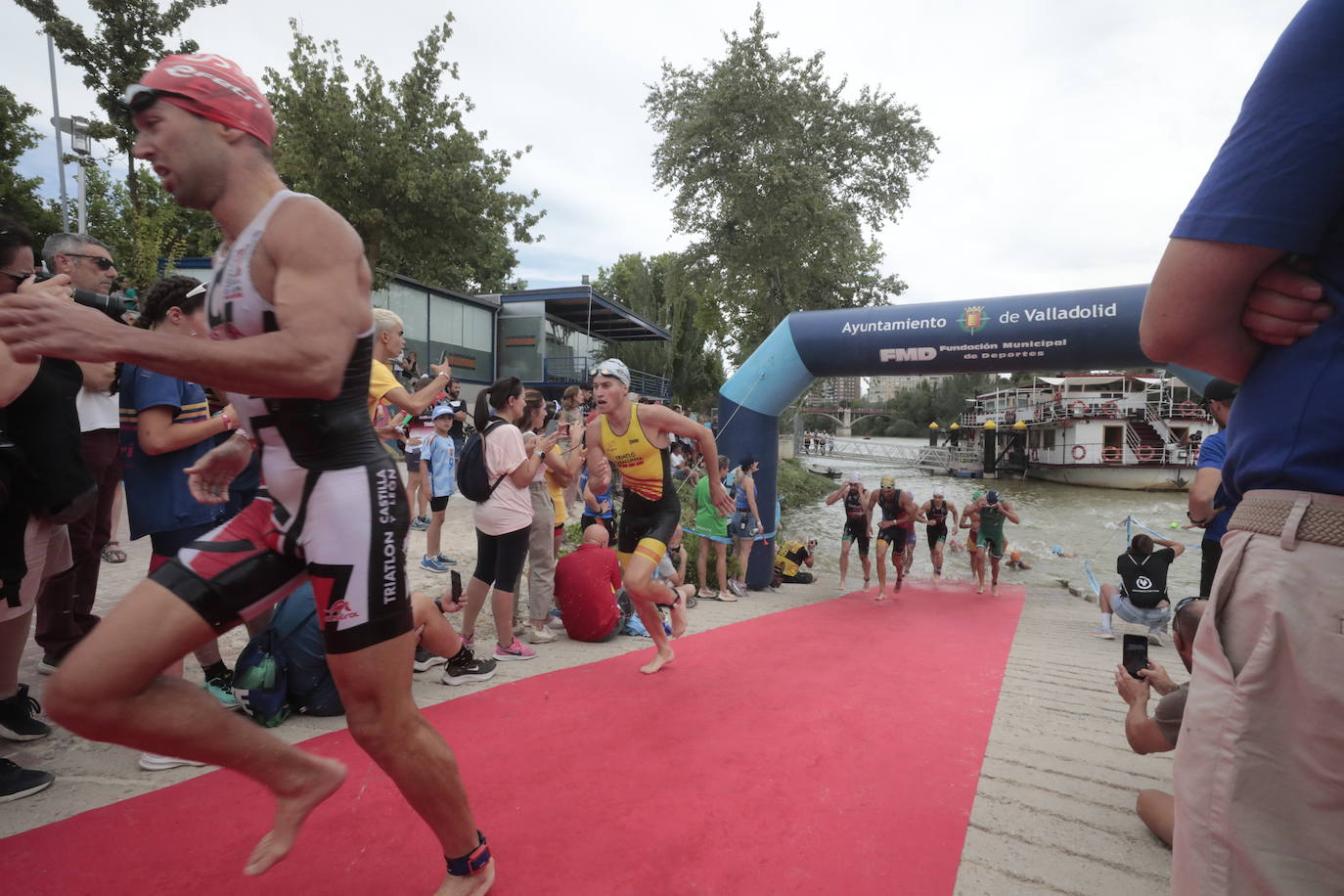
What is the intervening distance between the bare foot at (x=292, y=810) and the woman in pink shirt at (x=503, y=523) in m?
2.64

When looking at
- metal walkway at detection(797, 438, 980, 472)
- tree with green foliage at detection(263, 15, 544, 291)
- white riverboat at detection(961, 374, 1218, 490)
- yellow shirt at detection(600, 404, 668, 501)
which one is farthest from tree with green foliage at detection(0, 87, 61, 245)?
white riverboat at detection(961, 374, 1218, 490)

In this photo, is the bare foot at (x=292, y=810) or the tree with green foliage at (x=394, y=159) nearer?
the bare foot at (x=292, y=810)

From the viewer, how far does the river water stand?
1242cm

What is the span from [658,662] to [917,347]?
521 cm

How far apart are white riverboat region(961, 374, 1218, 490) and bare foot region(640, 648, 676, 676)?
34.5 metres

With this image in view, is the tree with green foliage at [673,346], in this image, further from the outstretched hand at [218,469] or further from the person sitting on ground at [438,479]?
the outstretched hand at [218,469]

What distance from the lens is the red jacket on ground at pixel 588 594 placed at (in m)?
4.90

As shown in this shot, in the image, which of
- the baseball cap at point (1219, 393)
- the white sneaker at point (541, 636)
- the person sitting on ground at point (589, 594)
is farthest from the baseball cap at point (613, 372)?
the baseball cap at point (1219, 393)

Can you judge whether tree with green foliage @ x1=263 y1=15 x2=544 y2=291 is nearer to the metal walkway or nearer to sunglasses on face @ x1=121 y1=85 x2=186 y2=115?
sunglasses on face @ x1=121 y1=85 x2=186 y2=115

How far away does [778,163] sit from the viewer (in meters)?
19.8

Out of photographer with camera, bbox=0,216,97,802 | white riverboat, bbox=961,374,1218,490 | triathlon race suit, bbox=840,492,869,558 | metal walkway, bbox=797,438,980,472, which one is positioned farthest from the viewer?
metal walkway, bbox=797,438,980,472

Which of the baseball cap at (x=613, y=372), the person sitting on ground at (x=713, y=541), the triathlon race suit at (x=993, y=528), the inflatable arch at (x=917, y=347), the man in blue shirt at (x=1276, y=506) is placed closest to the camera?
the man in blue shirt at (x=1276, y=506)

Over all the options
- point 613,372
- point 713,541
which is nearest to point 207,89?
point 613,372

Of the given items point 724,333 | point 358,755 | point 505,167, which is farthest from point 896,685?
point 724,333
